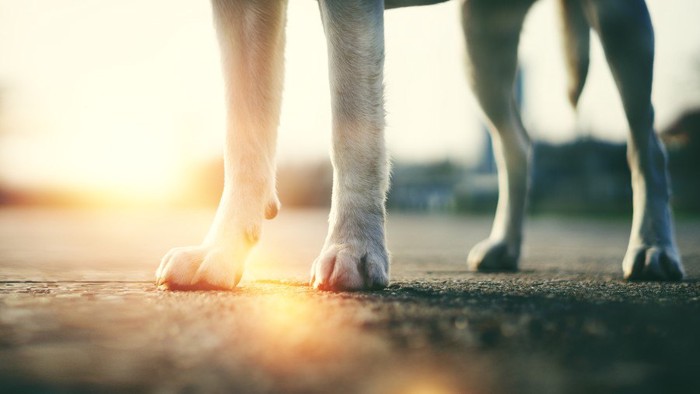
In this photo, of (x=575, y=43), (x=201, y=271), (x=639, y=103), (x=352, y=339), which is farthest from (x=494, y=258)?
(x=352, y=339)

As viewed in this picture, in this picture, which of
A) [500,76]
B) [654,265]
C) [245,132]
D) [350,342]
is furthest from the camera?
[500,76]

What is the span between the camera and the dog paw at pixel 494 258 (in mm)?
3170

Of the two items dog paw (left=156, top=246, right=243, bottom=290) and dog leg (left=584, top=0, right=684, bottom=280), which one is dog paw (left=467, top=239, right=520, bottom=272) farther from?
dog paw (left=156, top=246, right=243, bottom=290)

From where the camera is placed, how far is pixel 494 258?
10.5 ft

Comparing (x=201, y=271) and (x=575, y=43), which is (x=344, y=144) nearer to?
(x=201, y=271)

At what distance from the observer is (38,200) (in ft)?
63.0

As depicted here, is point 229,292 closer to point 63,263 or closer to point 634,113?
point 63,263

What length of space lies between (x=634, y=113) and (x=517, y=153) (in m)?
0.67

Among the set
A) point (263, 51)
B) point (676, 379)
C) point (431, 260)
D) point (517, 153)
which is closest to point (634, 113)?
point (517, 153)

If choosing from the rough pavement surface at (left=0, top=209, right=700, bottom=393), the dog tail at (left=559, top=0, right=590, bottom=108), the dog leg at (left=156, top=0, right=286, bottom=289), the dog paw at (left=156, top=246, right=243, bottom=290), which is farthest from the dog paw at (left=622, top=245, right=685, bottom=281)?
the dog paw at (left=156, top=246, right=243, bottom=290)

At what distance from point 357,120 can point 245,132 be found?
0.36 m

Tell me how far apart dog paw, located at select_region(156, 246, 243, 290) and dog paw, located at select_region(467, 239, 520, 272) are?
1.43 meters

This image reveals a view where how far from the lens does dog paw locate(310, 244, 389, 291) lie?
185 centimetres

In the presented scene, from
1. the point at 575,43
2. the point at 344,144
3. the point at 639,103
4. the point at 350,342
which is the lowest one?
the point at 350,342
